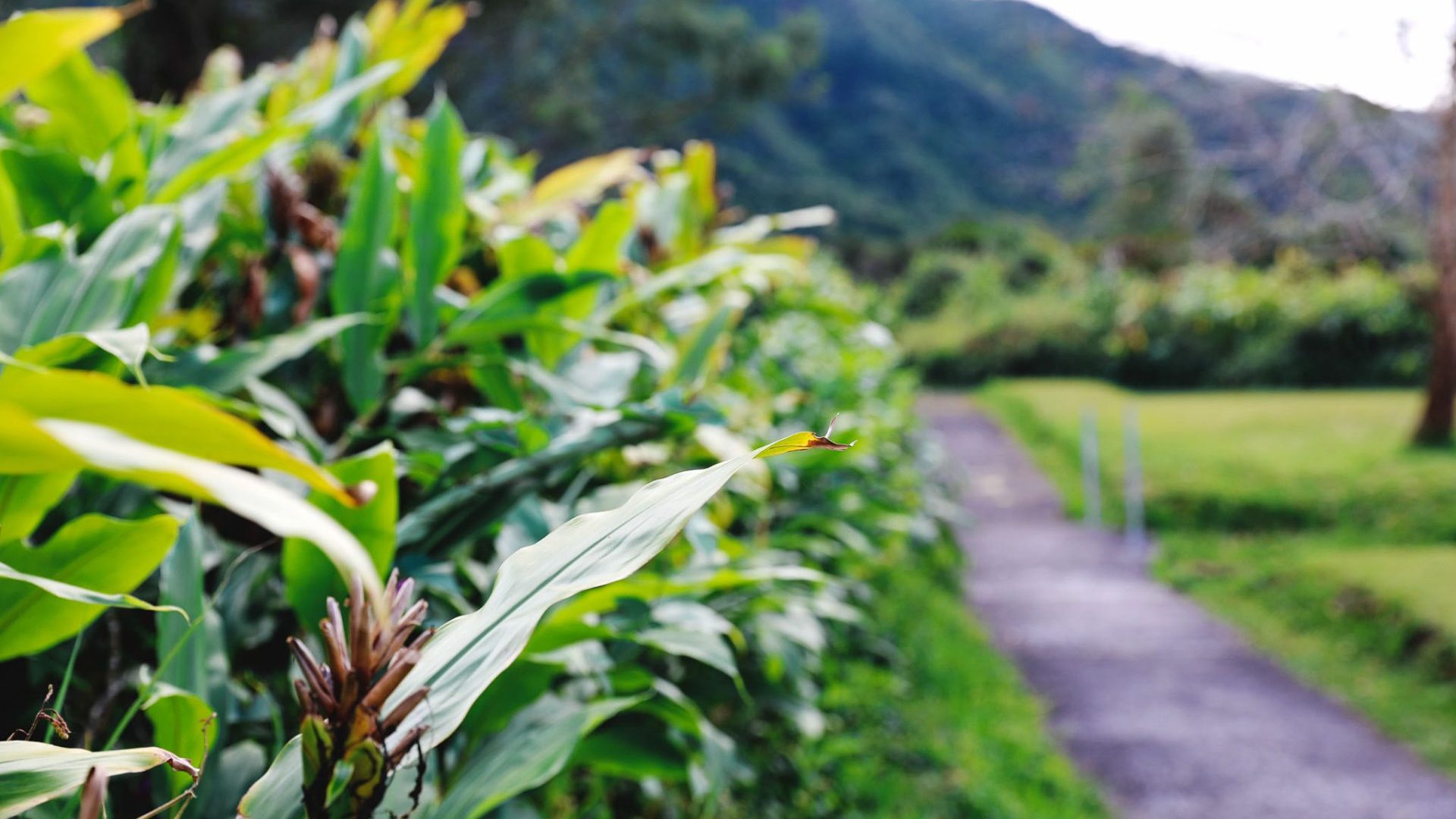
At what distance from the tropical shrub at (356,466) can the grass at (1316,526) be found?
4.56m

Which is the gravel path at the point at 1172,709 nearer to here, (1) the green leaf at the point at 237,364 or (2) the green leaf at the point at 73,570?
(1) the green leaf at the point at 237,364

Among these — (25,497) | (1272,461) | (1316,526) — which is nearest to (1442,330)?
(1272,461)

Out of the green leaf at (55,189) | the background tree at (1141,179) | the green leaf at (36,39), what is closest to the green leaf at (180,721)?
the green leaf at (36,39)

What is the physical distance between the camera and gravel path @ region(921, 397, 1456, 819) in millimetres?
3869

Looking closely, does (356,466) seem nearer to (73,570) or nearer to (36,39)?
(73,570)

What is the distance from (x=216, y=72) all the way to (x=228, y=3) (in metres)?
4.97

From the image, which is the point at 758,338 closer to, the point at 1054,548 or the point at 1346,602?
the point at 1346,602

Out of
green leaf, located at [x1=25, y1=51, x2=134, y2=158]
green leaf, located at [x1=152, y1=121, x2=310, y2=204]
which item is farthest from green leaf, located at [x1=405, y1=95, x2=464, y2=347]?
green leaf, located at [x1=25, y1=51, x2=134, y2=158]

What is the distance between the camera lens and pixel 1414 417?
32.8 feet

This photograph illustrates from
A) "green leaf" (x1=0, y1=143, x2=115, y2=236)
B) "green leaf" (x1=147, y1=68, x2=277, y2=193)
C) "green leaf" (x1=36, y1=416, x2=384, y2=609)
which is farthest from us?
"green leaf" (x1=147, y1=68, x2=277, y2=193)

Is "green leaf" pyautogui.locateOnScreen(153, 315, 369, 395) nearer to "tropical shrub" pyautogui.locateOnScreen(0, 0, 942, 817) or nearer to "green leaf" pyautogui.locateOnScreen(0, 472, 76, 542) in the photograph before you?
"tropical shrub" pyautogui.locateOnScreen(0, 0, 942, 817)

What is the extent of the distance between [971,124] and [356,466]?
154 ft

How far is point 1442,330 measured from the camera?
28.2ft

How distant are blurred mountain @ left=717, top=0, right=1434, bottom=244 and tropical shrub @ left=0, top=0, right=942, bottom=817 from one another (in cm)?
922
